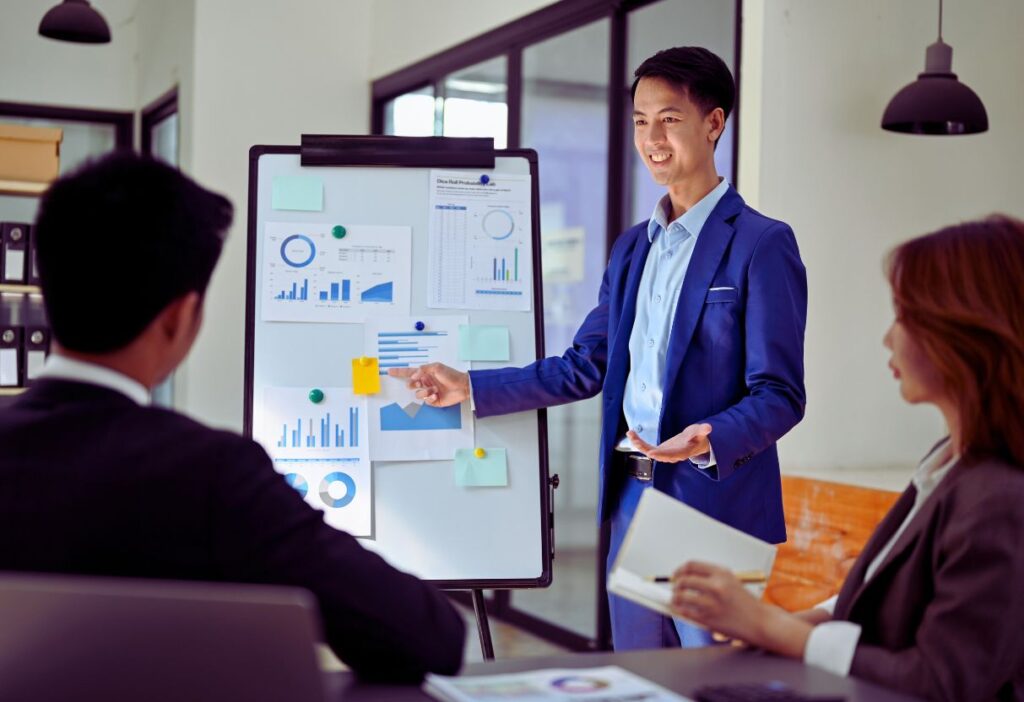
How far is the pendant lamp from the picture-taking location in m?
3.46

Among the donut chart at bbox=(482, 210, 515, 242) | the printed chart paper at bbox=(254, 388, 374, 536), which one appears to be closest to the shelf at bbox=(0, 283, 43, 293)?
the printed chart paper at bbox=(254, 388, 374, 536)

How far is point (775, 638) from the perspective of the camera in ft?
4.63

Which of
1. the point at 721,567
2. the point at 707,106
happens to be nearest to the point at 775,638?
the point at 721,567

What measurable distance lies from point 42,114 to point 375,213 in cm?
585

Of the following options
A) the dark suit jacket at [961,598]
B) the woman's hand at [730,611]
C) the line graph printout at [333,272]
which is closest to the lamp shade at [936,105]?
the line graph printout at [333,272]

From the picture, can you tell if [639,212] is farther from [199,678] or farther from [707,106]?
[199,678]

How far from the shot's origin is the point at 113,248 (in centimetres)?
115

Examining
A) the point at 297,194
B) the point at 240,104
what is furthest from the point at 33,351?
the point at 297,194

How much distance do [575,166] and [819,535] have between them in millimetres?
1973

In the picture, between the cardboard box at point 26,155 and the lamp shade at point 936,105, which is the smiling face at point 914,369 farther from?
the cardboard box at point 26,155

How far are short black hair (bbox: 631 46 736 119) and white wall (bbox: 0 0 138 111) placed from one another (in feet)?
20.2

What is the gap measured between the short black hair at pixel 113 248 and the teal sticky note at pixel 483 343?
1510mm

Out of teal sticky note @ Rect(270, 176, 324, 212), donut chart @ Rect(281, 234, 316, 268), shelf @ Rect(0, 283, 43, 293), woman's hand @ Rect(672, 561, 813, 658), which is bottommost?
woman's hand @ Rect(672, 561, 813, 658)

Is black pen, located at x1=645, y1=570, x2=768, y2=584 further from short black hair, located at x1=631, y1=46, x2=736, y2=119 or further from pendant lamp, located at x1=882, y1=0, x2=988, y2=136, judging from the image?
pendant lamp, located at x1=882, y1=0, x2=988, y2=136
